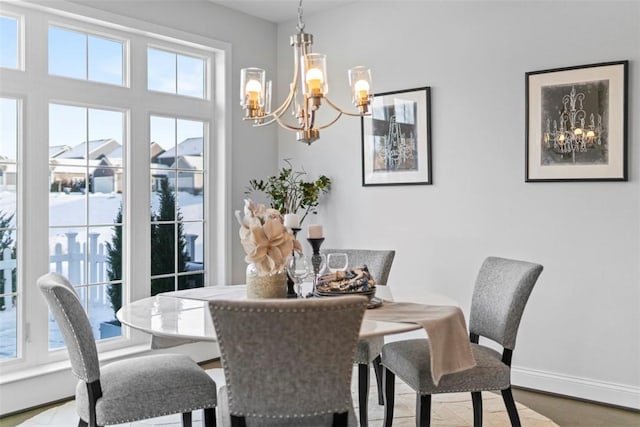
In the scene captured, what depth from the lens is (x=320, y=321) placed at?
169cm

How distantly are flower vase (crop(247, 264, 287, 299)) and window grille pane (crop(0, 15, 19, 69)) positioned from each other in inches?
83.7

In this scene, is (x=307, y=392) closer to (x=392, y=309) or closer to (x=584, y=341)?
(x=392, y=309)

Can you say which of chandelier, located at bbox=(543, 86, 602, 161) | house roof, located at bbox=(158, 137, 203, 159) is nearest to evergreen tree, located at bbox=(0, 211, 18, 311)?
house roof, located at bbox=(158, 137, 203, 159)

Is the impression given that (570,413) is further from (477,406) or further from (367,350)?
(367,350)

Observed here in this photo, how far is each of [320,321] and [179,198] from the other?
9.31 ft

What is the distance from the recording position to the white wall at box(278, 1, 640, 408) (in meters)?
3.28

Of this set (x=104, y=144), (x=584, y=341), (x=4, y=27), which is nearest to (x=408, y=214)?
(x=584, y=341)

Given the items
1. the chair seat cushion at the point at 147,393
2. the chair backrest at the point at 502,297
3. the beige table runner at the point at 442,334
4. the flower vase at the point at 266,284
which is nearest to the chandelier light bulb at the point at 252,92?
the flower vase at the point at 266,284

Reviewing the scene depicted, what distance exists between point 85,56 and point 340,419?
298 centimetres

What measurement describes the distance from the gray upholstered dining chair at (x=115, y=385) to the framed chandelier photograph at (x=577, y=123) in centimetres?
244

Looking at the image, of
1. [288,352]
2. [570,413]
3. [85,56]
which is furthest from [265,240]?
[85,56]

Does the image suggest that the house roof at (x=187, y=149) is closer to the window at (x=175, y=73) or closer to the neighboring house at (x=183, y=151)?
the neighboring house at (x=183, y=151)

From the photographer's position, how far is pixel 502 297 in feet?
8.80

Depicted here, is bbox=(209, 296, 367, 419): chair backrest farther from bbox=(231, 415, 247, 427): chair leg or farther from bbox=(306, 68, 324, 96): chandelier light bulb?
bbox=(306, 68, 324, 96): chandelier light bulb
